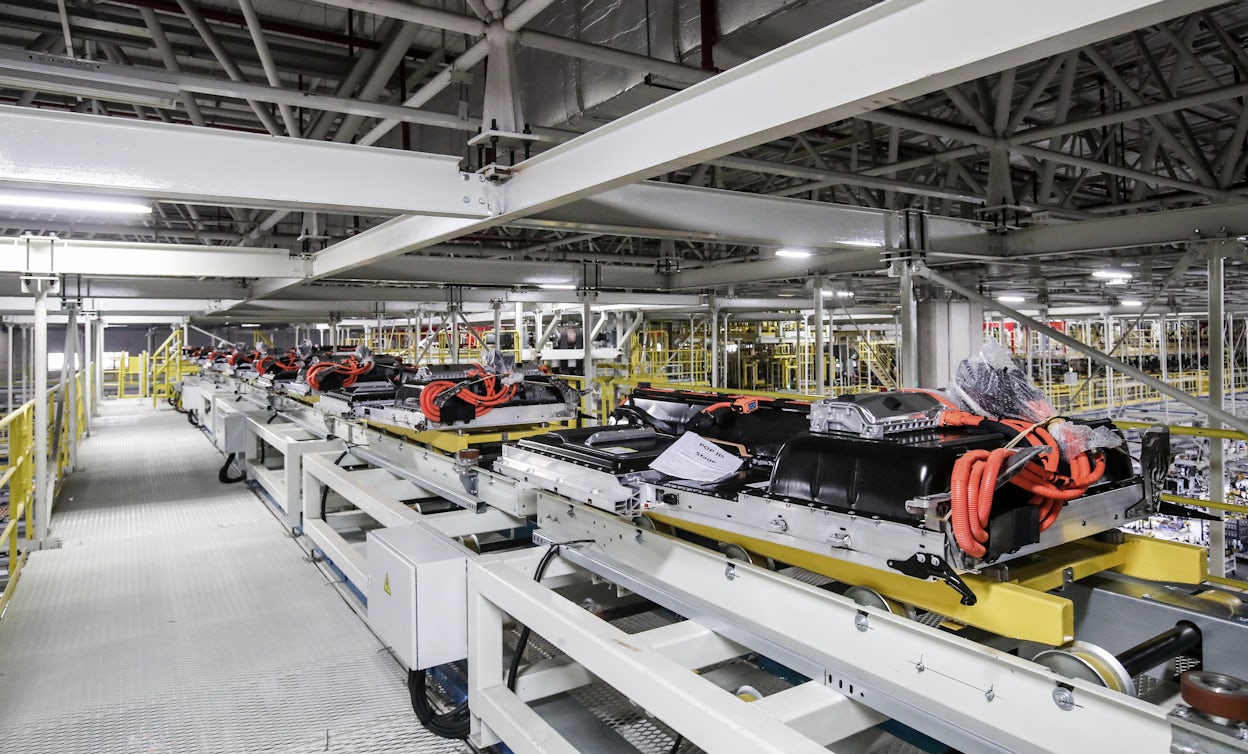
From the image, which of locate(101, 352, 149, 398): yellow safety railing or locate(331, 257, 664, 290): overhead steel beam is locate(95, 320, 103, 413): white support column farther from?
locate(331, 257, 664, 290): overhead steel beam

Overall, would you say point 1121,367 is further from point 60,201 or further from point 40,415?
point 40,415

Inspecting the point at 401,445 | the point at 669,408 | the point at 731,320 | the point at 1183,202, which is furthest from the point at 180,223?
the point at 731,320

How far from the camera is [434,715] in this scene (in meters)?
3.03

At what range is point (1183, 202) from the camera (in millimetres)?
7734

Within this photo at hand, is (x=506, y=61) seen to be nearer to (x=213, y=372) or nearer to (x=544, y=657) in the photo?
(x=544, y=657)

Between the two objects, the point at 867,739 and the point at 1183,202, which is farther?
the point at 1183,202

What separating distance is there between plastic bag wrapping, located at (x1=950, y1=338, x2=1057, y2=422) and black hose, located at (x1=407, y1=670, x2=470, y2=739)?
2.24 metres

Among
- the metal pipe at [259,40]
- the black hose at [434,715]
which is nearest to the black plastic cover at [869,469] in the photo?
the black hose at [434,715]

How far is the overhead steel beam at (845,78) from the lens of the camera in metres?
1.46

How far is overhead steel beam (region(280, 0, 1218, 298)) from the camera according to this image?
1.46 meters

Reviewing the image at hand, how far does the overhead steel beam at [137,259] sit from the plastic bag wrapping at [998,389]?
19.1ft

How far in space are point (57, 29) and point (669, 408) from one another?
4.04 metres

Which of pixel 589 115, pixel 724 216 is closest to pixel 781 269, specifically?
pixel 724 216

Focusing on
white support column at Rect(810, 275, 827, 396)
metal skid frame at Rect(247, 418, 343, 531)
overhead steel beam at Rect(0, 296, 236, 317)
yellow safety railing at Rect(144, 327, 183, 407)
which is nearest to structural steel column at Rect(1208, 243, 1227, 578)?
white support column at Rect(810, 275, 827, 396)
